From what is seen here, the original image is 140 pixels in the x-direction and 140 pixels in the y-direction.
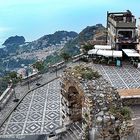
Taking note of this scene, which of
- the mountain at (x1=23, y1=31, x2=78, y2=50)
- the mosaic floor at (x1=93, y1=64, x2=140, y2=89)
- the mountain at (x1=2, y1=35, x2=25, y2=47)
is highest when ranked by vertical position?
the mosaic floor at (x1=93, y1=64, x2=140, y2=89)

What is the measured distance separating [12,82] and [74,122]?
37.5 ft

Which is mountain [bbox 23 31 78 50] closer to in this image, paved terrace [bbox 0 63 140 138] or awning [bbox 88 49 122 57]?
awning [bbox 88 49 122 57]

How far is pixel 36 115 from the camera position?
27.6m

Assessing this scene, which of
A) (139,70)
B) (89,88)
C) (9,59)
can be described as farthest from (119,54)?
(9,59)

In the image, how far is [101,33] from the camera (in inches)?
2039

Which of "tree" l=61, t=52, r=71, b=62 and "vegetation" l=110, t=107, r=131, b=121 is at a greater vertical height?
"vegetation" l=110, t=107, r=131, b=121

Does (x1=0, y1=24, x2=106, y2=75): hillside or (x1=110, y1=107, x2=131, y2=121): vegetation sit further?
(x1=0, y1=24, x2=106, y2=75): hillside

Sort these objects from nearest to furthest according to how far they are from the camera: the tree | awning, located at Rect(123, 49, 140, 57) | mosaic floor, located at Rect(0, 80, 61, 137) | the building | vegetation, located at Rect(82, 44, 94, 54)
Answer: mosaic floor, located at Rect(0, 80, 61, 137)
the tree
awning, located at Rect(123, 49, 140, 57)
vegetation, located at Rect(82, 44, 94, 54)
the building

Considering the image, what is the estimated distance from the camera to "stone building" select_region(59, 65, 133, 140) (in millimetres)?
16109

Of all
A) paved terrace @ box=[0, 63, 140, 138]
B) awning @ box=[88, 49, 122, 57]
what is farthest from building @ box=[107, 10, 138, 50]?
paved terrace @ box=[0, 63, 140, 138]

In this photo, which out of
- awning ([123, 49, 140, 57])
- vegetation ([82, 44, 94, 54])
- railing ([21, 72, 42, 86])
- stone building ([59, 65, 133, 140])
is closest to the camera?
stone building ([59, 65, 133, 140])

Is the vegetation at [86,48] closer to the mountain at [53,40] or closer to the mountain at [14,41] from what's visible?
the mountain at [53,40]

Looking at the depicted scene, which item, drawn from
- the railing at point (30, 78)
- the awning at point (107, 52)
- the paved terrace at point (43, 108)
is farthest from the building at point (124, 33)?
the railing at point (30, 78)

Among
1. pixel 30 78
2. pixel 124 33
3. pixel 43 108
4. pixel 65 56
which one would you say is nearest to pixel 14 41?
pixel 124 33
